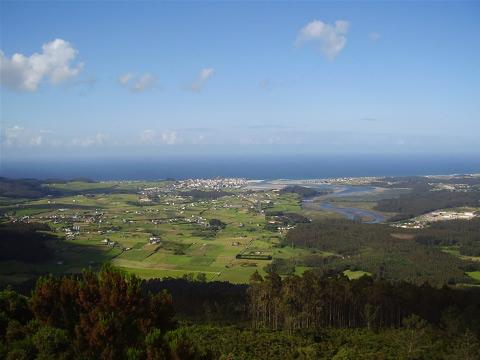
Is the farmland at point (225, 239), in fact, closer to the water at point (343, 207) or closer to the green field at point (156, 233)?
the green field at point (156, 233)

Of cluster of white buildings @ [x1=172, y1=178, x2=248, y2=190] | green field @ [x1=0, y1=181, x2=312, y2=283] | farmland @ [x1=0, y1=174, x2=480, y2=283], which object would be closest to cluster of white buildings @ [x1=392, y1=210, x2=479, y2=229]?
farmland @ [x1=0, y1=174, x2=480, y2=283]

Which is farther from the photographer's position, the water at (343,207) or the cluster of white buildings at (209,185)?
the cluster of white buildings at (209,185)

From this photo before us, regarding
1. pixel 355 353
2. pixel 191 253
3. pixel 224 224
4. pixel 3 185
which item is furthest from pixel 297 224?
pixel 3 185

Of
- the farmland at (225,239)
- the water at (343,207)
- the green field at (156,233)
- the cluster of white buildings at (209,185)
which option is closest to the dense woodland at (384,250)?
the farmland at (225,239)

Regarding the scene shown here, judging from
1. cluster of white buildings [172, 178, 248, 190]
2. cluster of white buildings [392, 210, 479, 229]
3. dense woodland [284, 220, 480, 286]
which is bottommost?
dense woodland [284, 220, 480, 286]

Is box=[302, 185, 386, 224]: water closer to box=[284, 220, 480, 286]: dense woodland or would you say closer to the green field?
the green field

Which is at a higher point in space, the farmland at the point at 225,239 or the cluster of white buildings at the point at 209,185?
the cluster of white buildings at the point at 209,185

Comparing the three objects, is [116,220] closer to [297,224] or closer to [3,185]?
[297,224]

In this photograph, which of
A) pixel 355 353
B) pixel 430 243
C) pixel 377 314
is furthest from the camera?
pixel 430 243

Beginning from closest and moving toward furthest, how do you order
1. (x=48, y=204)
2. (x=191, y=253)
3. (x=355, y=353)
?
1. (x=355, y=353)
2. (x=191, y=253)
3. (x=48, y=204)
